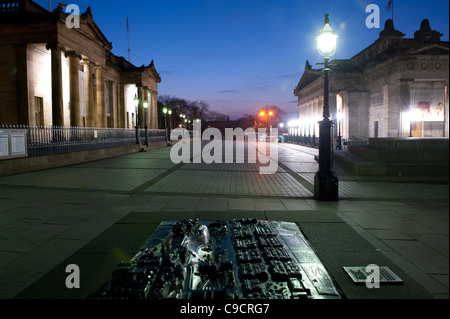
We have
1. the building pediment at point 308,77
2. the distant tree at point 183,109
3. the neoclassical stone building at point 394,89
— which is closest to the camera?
the neoclassical stone building at point 394,89

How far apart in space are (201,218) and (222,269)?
111 inches

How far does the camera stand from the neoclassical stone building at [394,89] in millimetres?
34531

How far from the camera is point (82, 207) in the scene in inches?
298

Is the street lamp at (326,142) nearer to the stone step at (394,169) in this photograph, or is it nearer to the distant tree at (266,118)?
the stone step at (394,169)

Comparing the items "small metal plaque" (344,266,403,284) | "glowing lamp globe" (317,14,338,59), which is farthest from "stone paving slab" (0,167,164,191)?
"small metal plaque" (344,266,403,284)

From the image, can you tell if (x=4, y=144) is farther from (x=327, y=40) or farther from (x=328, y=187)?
(x=327, y=40)

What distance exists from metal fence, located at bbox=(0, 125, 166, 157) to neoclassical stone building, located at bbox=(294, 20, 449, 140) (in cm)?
2283

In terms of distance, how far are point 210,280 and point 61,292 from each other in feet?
5.14

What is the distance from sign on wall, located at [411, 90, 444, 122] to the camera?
119 ft

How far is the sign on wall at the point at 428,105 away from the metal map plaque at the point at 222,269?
38223 millimetres

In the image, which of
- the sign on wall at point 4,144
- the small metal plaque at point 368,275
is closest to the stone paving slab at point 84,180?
the sign on wall at point 4,144

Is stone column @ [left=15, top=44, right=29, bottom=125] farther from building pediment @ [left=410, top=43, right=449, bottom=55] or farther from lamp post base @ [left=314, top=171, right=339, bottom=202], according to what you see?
building pediment @ [left=410, top=43, right=449, bottom=55]

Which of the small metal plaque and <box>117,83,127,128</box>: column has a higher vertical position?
<box>117,83,127,128</box>: column
